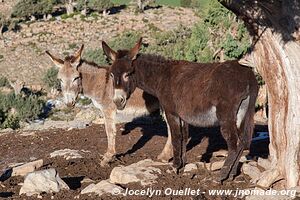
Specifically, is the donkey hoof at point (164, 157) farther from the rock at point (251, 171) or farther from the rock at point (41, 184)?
the rock at point (41, 184)

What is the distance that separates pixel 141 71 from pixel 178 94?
1.02 meters

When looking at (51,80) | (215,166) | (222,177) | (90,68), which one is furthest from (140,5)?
(222,177)

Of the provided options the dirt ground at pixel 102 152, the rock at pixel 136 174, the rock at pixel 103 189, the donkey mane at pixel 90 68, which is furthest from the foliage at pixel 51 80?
the rock at pixel 103 189

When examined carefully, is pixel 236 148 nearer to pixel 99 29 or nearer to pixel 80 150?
pixel 80 150

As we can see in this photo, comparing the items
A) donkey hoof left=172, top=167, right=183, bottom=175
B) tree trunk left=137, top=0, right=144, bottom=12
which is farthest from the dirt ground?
tree trunk left=137, top=0, right=144, bottom=12

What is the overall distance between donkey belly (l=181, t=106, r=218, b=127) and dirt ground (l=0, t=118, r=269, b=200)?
36.3 inches

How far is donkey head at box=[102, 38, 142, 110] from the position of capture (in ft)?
29.8

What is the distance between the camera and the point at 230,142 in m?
7.98

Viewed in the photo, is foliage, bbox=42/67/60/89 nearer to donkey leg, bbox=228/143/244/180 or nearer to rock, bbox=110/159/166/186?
rock, bbox=110/159/166/186

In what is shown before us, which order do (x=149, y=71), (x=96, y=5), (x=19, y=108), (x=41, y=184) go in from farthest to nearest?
(x=96, y=5), (x=19, y=108), (x=149, y=71), (x=41, y=184)

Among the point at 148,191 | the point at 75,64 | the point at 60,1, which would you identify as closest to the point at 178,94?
the point at 148,191

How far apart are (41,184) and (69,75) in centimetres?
319

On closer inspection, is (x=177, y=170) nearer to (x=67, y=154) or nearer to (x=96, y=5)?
(x=67, y=154)

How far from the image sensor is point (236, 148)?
8094 millimetres
